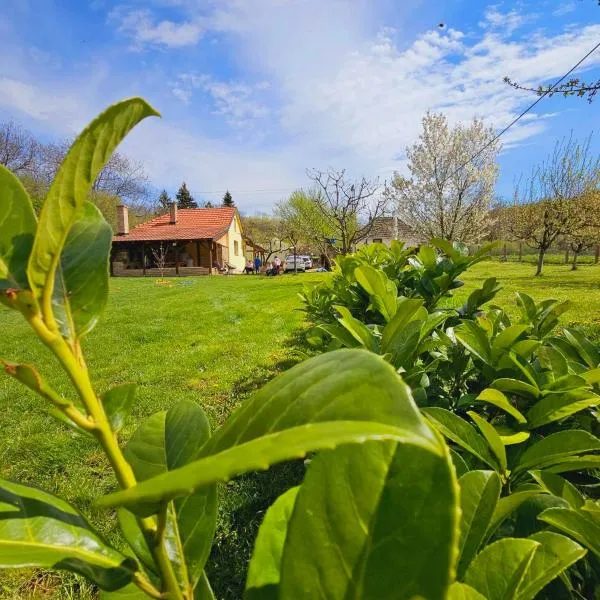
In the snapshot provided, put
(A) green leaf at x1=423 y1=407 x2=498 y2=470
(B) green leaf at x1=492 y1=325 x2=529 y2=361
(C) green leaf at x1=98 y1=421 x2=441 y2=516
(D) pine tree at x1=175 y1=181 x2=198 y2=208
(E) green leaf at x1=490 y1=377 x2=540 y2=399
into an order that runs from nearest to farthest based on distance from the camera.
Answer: (C) green leaf at x1=98 y1=421 x2=441 y2=516, (A) green leaf at x1=423 y1=407 x2=498 y2=470, (E) green leaf at x1=490 y1=377 x2=540 y2=399, (B) green leaf at x1=492 y1=325 x2=529 y2=361, (D) pine tree at x1=175 y1=181 x2=198 y2=208

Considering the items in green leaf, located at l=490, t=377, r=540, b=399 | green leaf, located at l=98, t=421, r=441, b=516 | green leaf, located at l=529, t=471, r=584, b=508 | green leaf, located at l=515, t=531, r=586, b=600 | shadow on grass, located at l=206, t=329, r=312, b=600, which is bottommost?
shadow on grass, located at l=206, t=329, r=312, b=600

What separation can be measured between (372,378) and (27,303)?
313 mm

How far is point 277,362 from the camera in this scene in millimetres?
6621

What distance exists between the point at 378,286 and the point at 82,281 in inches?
51.6

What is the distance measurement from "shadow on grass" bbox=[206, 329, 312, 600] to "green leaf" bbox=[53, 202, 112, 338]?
65.2 inches

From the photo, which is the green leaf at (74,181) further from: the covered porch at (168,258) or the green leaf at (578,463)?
the covered porch at (168,258)

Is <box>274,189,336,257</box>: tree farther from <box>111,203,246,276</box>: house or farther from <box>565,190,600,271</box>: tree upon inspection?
<box>565,190,600,271</box>: tree

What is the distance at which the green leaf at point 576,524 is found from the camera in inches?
27.9

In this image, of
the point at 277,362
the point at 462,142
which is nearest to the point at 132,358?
the point at 277,362

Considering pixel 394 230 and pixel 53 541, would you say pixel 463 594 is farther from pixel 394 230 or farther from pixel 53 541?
pixel 394 230

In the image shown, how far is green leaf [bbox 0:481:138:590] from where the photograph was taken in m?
0.41

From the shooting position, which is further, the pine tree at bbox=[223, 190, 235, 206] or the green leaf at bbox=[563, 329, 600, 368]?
the pine tree at bbox=[223, 190, 235, 206]

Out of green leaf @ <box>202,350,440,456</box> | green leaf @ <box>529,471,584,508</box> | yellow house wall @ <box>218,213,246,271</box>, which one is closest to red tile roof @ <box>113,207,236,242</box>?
yellow house wall @ <box>218,213,246,271</box>

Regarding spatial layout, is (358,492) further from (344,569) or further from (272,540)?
(272,540)
